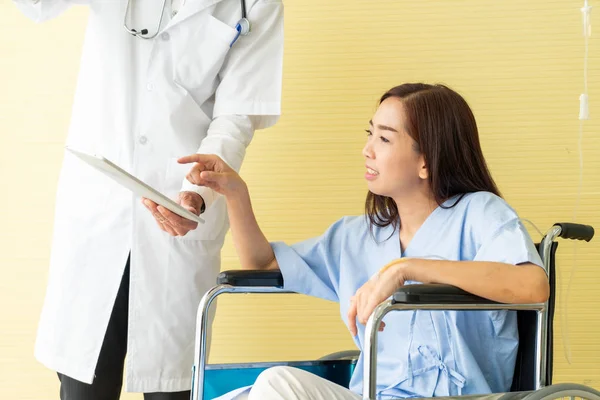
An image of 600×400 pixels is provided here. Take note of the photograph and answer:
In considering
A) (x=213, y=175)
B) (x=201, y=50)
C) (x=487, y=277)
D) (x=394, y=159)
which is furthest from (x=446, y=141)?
(x=201, y=50)

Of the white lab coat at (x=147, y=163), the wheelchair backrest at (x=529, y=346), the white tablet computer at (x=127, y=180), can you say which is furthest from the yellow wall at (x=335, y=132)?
the white tablet computer at (x=127, y=180)

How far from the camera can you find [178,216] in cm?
149

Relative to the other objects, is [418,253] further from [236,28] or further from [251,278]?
[236,28]

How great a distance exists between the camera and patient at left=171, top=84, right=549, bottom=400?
1.32 meters

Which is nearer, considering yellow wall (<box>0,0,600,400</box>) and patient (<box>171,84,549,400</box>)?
patient (<box>171,84,549,400</box>)

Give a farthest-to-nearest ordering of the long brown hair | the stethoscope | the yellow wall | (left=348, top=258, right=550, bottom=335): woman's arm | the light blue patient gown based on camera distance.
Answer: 1. the yellow wall
2. the stethoscope
3. the long brown hair
4. the light blue patient gown
5. (left=348, top=258, right=550, bottom=335): woman's arm

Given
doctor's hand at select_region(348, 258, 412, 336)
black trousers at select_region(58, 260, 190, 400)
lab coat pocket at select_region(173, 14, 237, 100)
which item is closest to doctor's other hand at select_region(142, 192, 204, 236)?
black trousers at select_region(58, 260, 190, 400)

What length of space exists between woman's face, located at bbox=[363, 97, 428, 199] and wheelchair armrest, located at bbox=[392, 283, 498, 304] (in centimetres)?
37

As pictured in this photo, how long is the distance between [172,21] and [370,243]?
0.62m

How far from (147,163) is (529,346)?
0.82 meters

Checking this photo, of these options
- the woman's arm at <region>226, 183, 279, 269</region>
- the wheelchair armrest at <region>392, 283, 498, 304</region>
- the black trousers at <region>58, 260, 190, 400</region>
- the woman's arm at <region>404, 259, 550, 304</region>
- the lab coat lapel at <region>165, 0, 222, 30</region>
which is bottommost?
the black trousers at <region>58, 260, 190, 400</region>

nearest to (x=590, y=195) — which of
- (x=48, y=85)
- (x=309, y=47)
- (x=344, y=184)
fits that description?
(x=344, y=184)

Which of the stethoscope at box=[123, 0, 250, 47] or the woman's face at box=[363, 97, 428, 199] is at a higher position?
the stethoscope at box=[123, 0, 250, 47]

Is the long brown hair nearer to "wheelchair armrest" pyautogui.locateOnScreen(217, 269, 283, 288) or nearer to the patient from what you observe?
the patient
